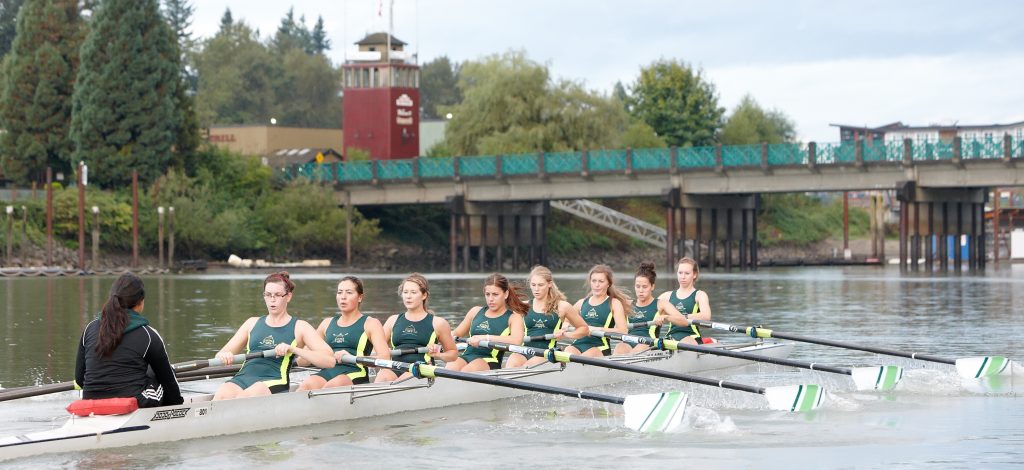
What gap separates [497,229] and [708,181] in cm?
1322

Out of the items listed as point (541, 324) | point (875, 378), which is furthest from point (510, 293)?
point (875, 378)

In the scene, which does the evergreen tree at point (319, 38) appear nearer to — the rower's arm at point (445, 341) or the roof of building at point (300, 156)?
the roof of building at point (300, 156)

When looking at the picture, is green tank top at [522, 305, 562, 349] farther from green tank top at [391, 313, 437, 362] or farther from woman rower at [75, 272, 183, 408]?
woman rower at [75, 272, 183, 408]

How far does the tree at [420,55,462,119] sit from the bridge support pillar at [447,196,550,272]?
2943 inches

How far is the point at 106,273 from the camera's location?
5997 centimetres

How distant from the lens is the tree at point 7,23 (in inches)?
4141

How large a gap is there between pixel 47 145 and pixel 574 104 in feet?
91.1

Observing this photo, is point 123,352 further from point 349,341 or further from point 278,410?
point 349,341

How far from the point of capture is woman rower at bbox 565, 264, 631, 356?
18.2 meters

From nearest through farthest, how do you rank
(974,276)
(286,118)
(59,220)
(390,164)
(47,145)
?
(974,276) < (59,220) < (47,145) < (390,164) < (286,118)

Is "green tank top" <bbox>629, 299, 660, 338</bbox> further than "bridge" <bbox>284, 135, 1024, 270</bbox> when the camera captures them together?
No

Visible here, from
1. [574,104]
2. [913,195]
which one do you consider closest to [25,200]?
[574,104]

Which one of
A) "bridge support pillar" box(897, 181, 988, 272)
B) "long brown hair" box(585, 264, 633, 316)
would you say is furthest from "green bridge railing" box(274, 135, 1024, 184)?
"long brown hair" box(585, 264, 633, 316)

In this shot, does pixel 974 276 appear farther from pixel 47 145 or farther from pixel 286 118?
pixel 286 118
